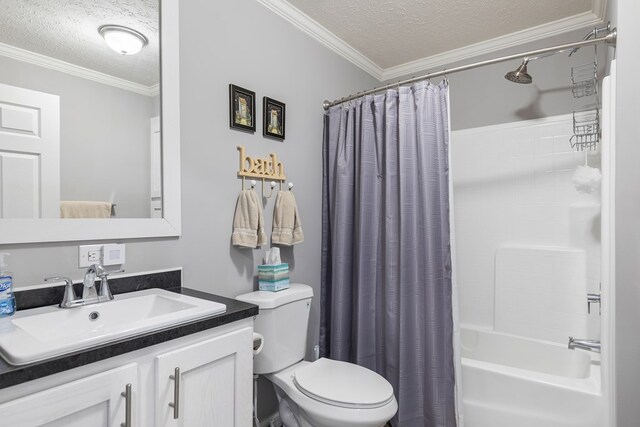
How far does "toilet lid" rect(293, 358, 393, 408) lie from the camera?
151 cm

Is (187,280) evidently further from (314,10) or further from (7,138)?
(314,10)

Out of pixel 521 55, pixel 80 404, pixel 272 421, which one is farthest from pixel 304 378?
pixel 521 55

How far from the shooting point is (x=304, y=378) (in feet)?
5.56

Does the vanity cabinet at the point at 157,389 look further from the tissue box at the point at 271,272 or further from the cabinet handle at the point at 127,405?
the tissue box at the point at 271,272

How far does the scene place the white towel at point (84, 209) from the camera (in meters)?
1.29

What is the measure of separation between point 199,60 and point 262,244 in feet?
3.16

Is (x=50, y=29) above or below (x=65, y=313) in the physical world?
above

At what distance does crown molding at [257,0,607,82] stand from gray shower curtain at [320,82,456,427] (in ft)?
1.81

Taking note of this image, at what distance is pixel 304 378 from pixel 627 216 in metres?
1.46

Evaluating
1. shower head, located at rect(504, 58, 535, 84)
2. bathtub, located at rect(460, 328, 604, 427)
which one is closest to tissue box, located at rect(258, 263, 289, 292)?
bathtub, located at rect(460, 328, 604, 427)

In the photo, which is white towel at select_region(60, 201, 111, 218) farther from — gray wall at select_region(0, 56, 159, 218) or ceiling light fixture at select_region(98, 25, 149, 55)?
ceiling light fixture at select_region(98, 25, 149, 55)

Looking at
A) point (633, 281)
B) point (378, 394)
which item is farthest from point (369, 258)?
point (633, 281)

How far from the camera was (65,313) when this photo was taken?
117 cm

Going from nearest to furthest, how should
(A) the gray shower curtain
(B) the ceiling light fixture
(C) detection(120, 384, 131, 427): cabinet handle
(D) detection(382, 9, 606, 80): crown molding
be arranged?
(C) detection(120, 384, 131, 427): cabinet handle → (B) the ceiling light fixture → (A) the gray shower curtain → (D) detection(382, 9, 606, 80): crown molding
